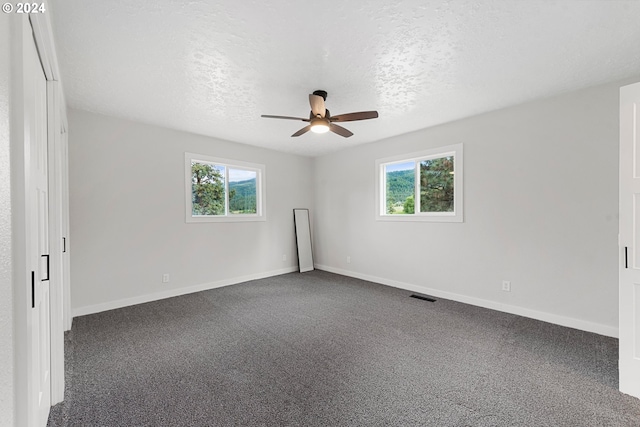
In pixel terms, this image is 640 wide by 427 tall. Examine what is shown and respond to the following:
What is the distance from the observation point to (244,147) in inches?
202

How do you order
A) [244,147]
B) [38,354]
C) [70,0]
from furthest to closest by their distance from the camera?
1. [244,147]
2. [70,0]
3. [38,354]

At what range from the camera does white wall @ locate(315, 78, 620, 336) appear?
289cm

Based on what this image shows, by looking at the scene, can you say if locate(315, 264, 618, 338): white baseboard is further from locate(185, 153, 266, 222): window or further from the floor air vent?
locate(185, 153, 266, 222): window

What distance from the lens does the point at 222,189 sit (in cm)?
495

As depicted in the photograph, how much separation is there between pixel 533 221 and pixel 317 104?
2.84 meters

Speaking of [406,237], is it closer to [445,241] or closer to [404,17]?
[445,241]

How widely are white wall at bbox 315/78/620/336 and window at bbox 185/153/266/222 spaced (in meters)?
2.60

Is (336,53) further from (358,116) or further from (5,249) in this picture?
(5,249)

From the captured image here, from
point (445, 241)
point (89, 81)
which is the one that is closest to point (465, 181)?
point (445, 241)

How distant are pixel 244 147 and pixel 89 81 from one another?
2527 millimetres

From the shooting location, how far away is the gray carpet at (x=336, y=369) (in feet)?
5.90

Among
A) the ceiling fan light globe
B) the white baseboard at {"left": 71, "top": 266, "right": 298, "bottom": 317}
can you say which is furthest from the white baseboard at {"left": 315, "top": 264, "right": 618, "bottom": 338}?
the ceiling fan light globe

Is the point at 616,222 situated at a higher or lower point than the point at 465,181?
lower

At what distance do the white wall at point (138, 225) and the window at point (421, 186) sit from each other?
244 centimetres
